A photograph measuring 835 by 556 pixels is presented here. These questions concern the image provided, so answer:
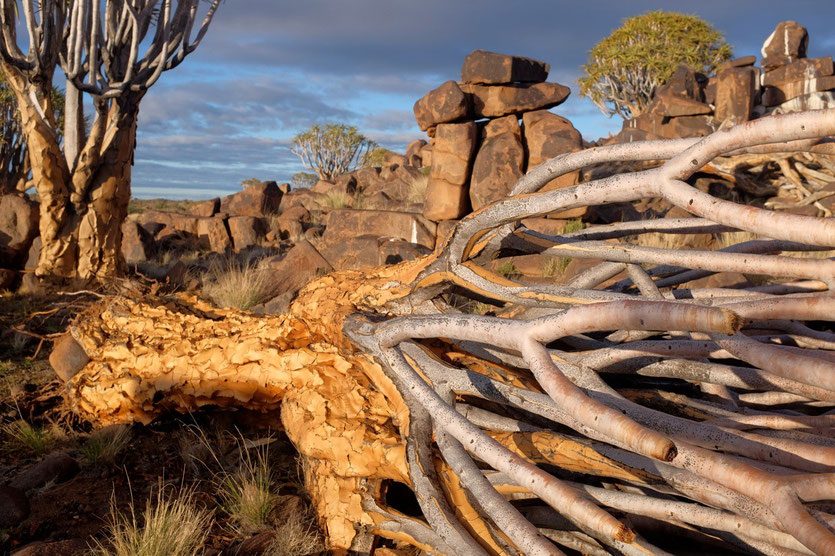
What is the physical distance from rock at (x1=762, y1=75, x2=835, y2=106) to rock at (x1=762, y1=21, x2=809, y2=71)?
5.62 feet

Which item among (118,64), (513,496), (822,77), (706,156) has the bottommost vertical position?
(513,496)

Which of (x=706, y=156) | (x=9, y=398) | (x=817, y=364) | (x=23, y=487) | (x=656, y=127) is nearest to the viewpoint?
(x=817, y=364)

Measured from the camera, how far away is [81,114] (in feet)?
33.2

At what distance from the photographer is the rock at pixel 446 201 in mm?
13672

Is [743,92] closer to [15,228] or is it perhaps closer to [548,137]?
[548,137]

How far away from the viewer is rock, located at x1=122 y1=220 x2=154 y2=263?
45.0ft

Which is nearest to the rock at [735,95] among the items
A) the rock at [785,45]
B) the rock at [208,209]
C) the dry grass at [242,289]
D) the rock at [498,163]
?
the rock at [785,45]

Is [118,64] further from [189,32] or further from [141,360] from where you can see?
[141,360]

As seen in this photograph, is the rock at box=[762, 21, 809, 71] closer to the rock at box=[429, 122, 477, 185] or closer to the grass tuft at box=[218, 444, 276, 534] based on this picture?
the rock at box=[429, 122, 477, 185]

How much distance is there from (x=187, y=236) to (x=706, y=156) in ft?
54.4

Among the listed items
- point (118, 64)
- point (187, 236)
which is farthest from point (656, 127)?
point (118, 64)

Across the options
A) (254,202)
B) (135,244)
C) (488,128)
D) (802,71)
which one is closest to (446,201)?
(488,128)

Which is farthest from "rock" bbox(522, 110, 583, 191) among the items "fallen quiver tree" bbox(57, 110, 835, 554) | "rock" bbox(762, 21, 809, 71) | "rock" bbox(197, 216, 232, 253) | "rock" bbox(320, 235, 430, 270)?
"rock" bbox(762, 21, 809, 71)

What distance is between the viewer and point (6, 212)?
1027 cm
